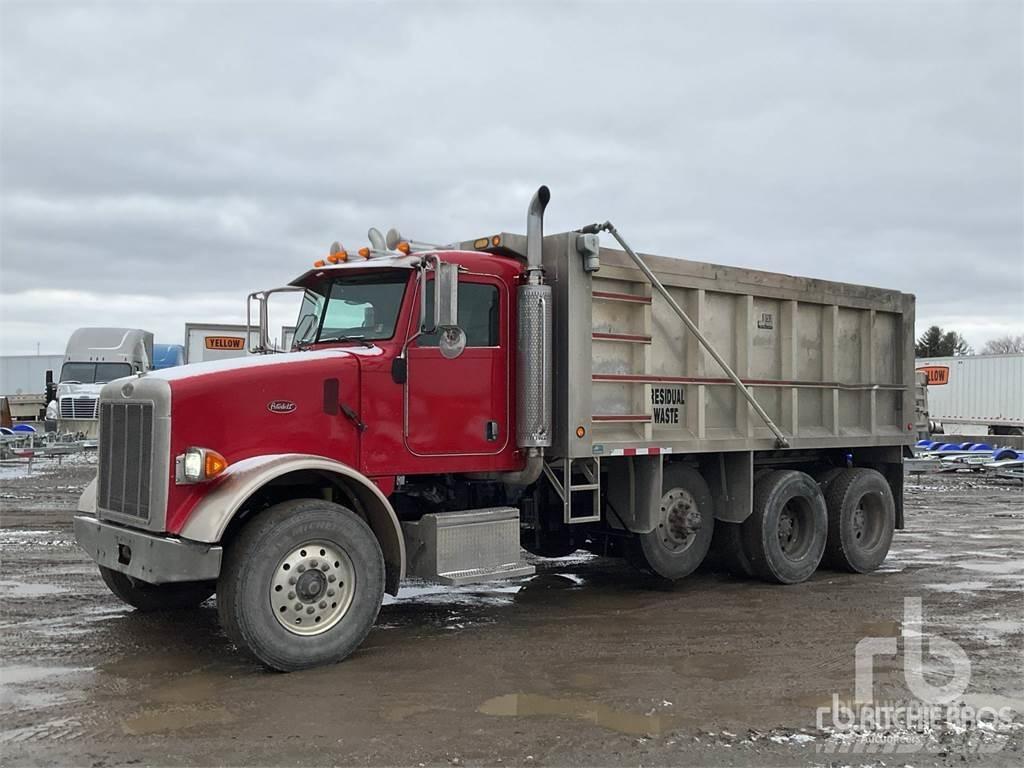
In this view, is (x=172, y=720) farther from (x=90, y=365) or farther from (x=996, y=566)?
(x=90, y=365)

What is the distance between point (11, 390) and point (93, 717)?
2567 inches

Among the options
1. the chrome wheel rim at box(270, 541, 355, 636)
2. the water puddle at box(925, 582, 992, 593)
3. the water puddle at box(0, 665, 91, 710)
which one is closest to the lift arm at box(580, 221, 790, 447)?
the water puddle at box(925, 582, 992, 593)

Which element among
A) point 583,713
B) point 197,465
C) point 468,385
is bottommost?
point 583,713

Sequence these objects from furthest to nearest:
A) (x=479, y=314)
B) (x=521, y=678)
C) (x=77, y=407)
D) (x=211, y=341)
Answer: (x=77, y=407)
(x=211, y=341)
(x=479, y=314)
(x=521, y=678)

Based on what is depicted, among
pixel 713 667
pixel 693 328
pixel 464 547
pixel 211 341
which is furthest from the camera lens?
pixel 211 341

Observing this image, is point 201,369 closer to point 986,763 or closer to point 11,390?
point 986,763

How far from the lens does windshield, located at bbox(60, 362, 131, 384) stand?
84.6 ft

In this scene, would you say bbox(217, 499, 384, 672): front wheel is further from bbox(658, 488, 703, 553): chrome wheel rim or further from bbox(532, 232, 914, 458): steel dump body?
bbox(658, 488, 703, 553): chrome wheel rim

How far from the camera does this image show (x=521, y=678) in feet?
19.8

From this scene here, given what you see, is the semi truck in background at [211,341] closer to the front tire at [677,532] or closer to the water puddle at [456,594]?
the water puddle at [456,594]

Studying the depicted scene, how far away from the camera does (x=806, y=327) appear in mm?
9938

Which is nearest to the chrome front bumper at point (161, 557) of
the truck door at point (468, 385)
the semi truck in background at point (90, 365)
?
the truck door at point (468, 385)
